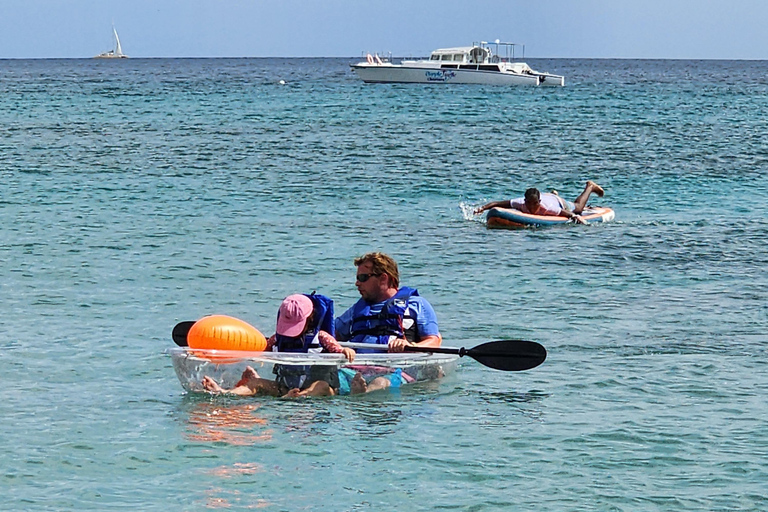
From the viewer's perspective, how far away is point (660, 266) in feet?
51.7

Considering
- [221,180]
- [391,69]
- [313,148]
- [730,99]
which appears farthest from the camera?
A: [391,69]

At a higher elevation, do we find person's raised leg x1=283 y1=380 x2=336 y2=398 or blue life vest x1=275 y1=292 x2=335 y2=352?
blue life vest x1=275 y1=292 x2=335 y2=352

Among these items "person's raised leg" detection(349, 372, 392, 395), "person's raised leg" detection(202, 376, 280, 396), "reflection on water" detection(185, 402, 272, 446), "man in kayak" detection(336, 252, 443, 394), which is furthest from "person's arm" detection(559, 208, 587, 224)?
"reflection on water" detection(185, 402, 272, 446)

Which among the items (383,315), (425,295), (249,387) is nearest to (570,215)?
(425,295)

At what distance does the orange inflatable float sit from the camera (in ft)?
29.5

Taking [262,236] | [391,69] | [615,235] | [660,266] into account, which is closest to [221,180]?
[262,236]

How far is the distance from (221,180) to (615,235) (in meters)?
10.8

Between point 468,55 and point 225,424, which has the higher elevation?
point 468,55

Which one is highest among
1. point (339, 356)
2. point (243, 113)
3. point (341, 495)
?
point (243, 113)

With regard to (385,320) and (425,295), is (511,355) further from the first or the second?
(425,295)

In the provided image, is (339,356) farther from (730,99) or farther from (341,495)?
(730,99)

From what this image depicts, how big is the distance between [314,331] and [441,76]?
74808 mm

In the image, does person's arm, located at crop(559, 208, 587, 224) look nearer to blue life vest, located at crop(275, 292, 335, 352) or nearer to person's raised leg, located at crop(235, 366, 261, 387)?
blue life vest, located at crop(275, 292, 335, 352)

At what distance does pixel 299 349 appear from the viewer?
9289mm
